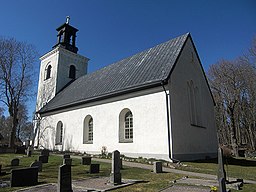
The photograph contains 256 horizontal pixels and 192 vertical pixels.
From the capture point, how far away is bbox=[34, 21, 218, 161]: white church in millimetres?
13328

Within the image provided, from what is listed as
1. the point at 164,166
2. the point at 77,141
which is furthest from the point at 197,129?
the point at 77,141

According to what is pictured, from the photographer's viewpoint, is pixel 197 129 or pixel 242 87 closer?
pixel 197 129

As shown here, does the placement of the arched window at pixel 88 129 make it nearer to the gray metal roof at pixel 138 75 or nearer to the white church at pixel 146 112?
the white church at pixel 146 112

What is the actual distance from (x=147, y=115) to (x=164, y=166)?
3.65 metres

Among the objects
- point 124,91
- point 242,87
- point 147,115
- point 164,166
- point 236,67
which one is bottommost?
point 164,166

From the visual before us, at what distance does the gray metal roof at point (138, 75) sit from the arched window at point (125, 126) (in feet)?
5.72

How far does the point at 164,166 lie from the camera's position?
11.4 m

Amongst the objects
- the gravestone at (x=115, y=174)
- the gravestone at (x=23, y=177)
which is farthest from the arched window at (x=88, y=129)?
the gravestone at (x=115, y=174)

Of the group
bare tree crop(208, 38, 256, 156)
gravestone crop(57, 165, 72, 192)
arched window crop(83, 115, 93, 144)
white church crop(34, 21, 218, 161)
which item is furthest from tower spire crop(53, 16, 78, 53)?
gravestone crop(57, 165, 72, 192)

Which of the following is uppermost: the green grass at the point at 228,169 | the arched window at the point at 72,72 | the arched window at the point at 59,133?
the arched window at the point at 72,72

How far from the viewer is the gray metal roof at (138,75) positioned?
14542 millimetres

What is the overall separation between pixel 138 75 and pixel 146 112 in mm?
3476

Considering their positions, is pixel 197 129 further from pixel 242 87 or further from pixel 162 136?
pixel 242 87

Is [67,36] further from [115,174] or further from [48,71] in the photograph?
[115,174]
